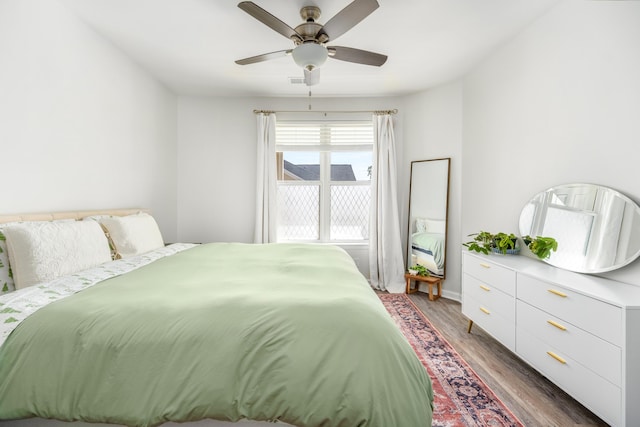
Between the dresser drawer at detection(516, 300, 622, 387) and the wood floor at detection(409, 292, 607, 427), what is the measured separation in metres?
0.34

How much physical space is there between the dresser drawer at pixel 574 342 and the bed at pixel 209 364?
1017mm

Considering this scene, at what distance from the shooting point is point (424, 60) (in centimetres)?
291

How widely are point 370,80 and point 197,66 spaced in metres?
1.97

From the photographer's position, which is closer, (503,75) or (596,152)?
(596,152)

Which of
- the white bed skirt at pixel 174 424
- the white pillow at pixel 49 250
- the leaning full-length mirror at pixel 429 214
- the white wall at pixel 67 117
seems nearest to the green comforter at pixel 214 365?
the white bed skirt at pixel 174 424

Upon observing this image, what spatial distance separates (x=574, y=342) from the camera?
1499mm

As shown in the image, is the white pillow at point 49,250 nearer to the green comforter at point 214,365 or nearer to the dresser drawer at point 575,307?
the green comforter at point 214,365

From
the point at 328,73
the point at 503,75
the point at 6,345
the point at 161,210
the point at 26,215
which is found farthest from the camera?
the point at 161,210

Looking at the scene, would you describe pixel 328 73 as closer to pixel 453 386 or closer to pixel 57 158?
pixel 57 158

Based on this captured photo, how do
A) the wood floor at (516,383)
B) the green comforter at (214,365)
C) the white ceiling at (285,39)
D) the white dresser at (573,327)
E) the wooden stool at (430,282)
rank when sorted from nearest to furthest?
the green comforter at (214,365)
the white dresser at (573,327)
the wood floor at (516,383)
the white ceiling at (285,39)
the wooden stool at (430,282)

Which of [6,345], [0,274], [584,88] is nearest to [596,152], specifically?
[584,88]

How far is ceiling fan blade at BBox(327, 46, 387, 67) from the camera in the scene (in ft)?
7.18

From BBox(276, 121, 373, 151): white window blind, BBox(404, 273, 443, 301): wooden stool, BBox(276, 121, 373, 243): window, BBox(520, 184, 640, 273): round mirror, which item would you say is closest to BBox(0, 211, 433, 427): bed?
BBox(520, 184, 640, 273): round mirror

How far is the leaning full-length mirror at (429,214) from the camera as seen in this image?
347 cm
